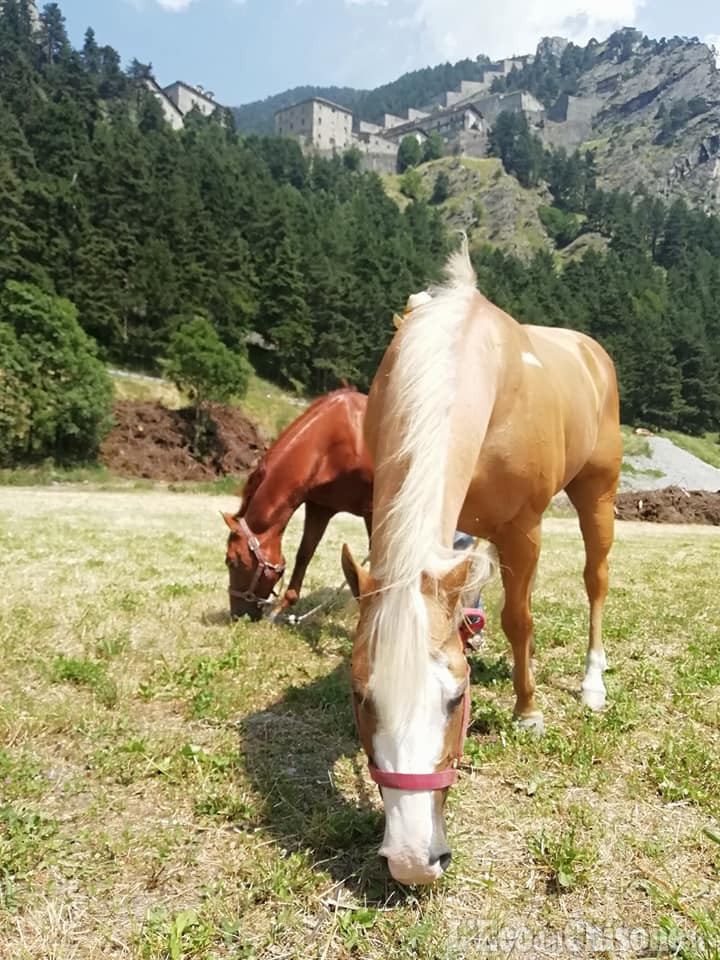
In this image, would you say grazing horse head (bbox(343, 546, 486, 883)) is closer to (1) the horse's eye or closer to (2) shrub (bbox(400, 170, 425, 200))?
(1) the horse's eye

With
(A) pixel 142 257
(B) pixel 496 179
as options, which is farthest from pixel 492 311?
(B) pixel 496 179

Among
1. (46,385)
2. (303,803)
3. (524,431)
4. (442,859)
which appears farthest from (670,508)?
(46,385)

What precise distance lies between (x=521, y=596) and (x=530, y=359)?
1.52 metres

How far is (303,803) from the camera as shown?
321 cm

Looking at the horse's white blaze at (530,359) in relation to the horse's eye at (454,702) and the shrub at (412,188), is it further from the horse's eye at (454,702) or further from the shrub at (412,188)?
the shrub at (412,188)

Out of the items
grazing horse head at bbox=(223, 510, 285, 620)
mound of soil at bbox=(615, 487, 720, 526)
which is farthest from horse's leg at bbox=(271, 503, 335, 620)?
mound of soil at bbox=(615, 487, 720, 526)

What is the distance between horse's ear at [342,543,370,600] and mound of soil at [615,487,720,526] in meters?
23.8

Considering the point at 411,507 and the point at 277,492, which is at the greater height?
the point at 411,507

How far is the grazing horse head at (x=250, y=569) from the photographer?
20.1 ft

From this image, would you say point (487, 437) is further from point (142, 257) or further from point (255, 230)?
point (255, 230)

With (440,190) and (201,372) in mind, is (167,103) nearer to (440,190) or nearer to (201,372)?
(440,190)

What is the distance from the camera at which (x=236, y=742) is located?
3.80 meters

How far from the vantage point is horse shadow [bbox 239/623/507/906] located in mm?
2717

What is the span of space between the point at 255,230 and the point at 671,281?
76.7 m
